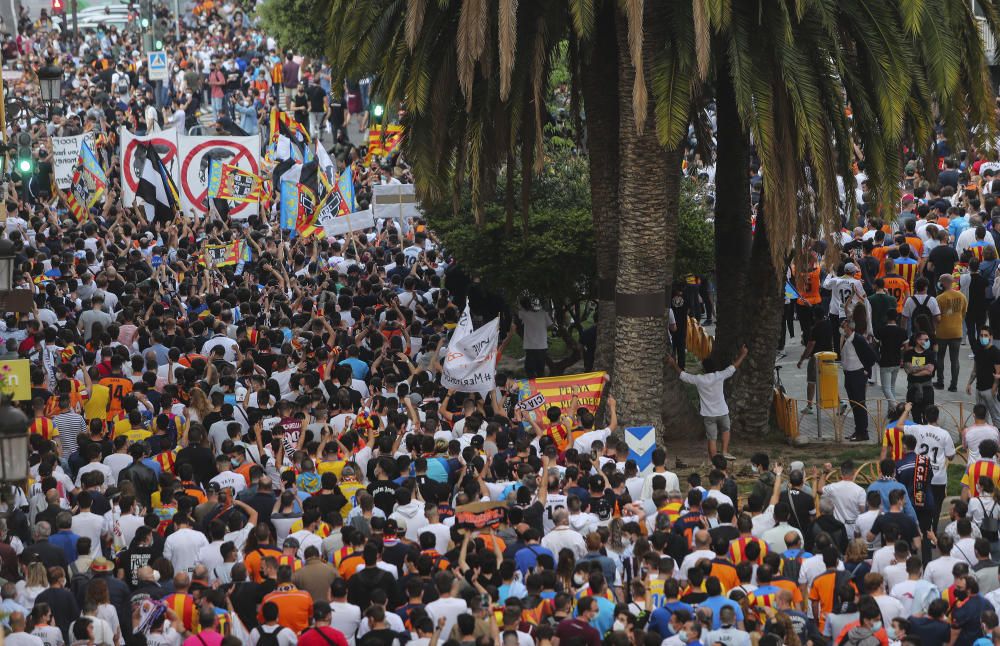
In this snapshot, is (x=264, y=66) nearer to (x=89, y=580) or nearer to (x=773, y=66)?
(x=773, y=66)

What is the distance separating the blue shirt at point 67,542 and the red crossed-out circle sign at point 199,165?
49.1 ft

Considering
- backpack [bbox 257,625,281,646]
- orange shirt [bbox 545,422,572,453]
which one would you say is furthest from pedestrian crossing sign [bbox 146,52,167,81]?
backpack [bbox 257,625,281,646]

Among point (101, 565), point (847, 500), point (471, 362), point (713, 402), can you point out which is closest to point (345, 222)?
point (471, 362)

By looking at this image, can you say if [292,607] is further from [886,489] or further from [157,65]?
[157,65]

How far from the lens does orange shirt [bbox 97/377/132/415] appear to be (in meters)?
17.5

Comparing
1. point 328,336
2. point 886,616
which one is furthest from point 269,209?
point 886,616

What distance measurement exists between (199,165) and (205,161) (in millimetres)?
152

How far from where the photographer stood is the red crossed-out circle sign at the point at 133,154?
2845 centimetres

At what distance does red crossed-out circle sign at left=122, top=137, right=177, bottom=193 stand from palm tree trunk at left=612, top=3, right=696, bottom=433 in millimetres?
11931

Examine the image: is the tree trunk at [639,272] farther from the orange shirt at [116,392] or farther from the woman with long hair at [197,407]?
the orange shirt at [116,392]

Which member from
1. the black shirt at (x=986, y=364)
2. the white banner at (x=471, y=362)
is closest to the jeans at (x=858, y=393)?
the black shirt at (x=986, y=364)

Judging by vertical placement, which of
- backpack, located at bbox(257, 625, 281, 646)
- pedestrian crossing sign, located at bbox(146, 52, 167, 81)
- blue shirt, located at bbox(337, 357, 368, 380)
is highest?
pedestrian crossing sign, located at bbox(146, 52, 167, 81)

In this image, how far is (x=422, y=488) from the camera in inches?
558

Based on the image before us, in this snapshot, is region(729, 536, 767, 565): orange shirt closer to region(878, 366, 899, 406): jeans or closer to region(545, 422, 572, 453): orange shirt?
region(545, 422, 572, 453): orange shirt
